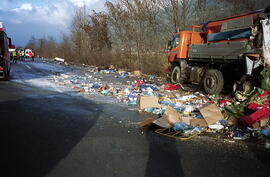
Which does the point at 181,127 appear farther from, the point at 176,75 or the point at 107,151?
the point at 176,75

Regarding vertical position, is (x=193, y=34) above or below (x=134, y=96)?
above

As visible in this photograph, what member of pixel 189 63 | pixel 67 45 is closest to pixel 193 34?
pixel 189 63

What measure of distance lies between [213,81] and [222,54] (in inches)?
53.1

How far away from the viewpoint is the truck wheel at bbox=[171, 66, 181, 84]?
13195 mm

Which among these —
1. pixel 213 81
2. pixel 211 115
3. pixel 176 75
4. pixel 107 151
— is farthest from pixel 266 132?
pixel 176 75

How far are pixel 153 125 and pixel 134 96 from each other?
3560 millimetres

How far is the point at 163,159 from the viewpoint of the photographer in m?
3.66

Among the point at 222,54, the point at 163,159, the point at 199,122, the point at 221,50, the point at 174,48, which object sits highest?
the point at 174,48

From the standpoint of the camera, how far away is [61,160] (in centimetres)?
351

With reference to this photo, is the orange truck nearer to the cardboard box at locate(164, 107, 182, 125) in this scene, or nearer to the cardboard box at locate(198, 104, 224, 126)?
the cardboard box at locate(198, 104, 224, 126)

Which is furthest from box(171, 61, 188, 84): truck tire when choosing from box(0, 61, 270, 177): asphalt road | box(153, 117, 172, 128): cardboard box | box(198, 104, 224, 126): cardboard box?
box(153, 117, 172, 128): cardboard box

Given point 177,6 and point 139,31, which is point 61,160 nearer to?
point 177,6

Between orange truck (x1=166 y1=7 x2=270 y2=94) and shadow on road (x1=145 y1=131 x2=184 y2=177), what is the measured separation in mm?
4481

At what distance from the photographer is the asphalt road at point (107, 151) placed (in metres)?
3.25
